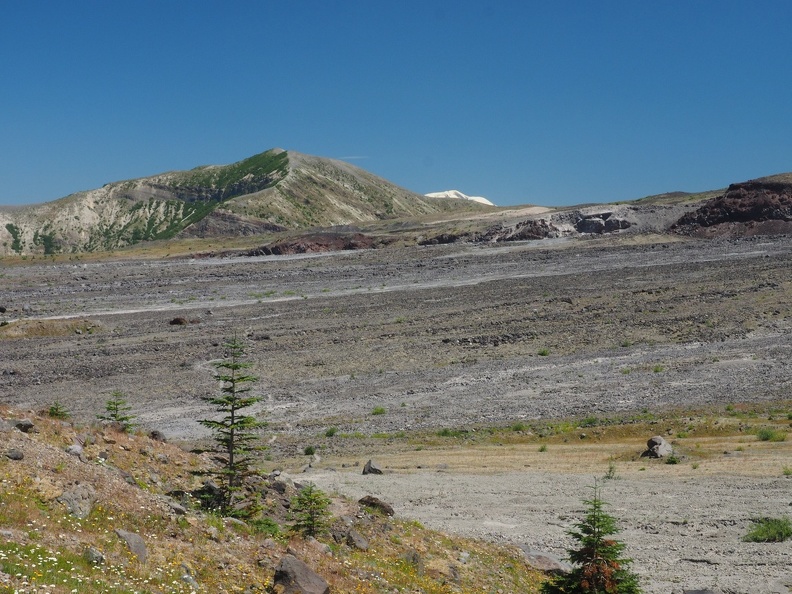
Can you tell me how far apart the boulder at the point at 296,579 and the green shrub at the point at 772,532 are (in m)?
8.99

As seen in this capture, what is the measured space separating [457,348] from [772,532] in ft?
75.1

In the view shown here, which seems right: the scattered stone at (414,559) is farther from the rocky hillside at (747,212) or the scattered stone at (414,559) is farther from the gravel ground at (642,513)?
the rocky hillside at (747,212)

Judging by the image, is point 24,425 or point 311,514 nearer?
point 311,514

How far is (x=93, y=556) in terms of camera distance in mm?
9211

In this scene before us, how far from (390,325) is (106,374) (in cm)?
1544

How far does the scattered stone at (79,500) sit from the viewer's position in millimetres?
10617

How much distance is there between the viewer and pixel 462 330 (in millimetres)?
41156

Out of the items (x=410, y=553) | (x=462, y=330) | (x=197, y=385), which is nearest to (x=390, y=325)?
(x=462, y=330)

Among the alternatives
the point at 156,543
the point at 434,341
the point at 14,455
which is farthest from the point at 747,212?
the point at 14,455

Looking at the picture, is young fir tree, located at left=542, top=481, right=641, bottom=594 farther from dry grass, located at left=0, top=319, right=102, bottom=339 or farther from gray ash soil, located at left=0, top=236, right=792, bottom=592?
dry grass, located at left=0, top=319, right=102, bottom=339

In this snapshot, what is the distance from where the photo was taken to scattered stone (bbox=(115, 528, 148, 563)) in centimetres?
988

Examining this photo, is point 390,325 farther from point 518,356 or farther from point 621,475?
point 621,475

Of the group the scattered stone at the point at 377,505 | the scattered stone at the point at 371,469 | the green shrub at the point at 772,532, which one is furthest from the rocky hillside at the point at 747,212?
the scattered stone at the point at 377,505

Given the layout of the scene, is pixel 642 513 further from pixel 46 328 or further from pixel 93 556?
pixel 46 328
